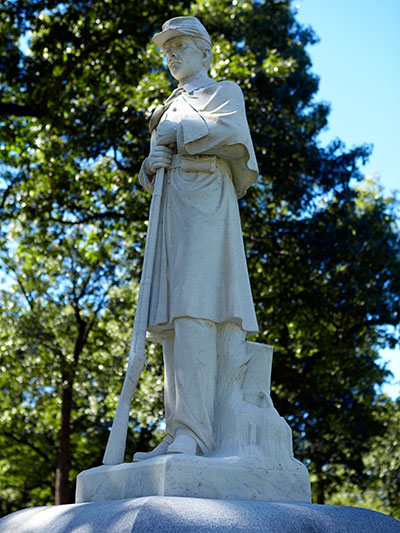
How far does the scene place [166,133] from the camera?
5.77 m

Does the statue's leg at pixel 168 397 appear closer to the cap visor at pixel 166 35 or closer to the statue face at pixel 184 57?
the statue face at pixel 184 57

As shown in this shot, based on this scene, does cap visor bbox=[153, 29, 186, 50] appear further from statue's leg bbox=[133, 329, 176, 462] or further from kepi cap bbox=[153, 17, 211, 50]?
statue's leg bbox=[133, 329, 176, 462]

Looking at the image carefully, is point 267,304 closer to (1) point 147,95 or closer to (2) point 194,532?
(1) point 147,95

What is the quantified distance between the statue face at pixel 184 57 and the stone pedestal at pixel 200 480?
327 centimetres

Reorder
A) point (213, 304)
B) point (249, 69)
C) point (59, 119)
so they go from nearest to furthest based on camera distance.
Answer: point (213, 304), point (59, 119), point (249, 69)

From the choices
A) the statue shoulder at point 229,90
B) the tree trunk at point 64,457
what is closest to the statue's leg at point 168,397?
the statue shoulder at point 229,90

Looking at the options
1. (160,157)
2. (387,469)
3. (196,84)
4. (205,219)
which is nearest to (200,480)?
(205,219)

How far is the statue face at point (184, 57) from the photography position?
19.8 ft

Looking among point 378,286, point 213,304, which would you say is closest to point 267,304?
point 378,286

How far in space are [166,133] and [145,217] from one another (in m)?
9.60

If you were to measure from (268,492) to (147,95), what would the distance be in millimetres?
11405

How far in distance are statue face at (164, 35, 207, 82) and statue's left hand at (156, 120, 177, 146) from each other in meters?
0.56

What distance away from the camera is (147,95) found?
48.6 ft

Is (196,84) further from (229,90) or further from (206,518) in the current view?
(206,518)
